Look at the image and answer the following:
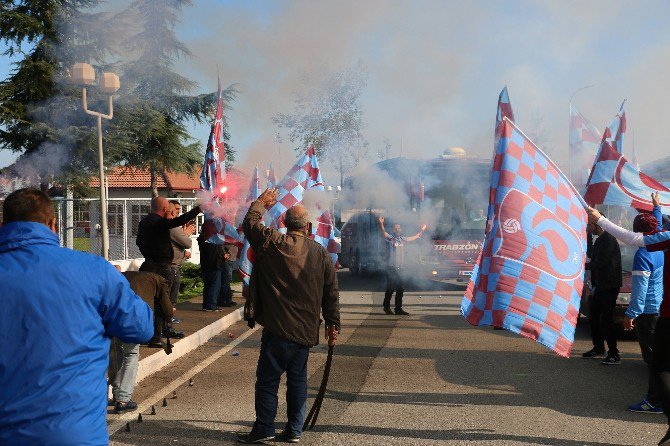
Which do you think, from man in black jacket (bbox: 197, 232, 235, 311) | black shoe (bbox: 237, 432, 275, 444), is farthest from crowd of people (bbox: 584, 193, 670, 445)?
man in black jacket (bbox: 197, 232, 235, 311)

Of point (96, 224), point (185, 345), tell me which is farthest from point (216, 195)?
point (96, 224)

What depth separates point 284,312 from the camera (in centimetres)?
553

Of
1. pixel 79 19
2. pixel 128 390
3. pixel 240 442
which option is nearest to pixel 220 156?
pixel 128 390

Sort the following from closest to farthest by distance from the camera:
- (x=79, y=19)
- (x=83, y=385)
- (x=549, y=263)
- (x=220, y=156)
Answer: (x=83, y=385)
(x=549, y=263)
(x=220, y=156)
(x=79, y=19)

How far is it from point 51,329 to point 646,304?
5.64 meters

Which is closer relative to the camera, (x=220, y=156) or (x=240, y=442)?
(x=240, y=442)

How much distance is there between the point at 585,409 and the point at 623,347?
3.62 m

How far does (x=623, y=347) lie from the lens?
987 centimetres

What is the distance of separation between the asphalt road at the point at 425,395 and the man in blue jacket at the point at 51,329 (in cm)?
291

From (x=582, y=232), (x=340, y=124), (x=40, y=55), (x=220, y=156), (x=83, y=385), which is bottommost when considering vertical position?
(x=83, y=385)

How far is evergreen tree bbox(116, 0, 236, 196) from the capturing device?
59.4 feet

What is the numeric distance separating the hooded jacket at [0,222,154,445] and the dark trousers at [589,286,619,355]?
690 centimetres

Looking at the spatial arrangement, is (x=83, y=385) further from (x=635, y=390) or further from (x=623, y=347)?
(x=623, y=347)

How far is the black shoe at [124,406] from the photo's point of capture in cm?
643
